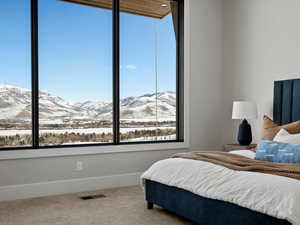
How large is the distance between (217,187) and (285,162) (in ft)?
2.28

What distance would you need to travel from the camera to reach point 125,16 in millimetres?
4746

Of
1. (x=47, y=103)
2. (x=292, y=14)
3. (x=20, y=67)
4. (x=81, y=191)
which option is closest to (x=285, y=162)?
(x=292, y=14)

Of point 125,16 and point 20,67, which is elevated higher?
point 125,16

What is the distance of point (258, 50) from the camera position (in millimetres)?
4719

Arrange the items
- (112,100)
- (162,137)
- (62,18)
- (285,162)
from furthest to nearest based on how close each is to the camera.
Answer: (162,137)
(112,100)
(62,18)
(285,162)

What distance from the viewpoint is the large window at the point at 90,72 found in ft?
13.2

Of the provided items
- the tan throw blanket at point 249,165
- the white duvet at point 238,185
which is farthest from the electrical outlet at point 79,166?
the tan throw blanket at point 249,165

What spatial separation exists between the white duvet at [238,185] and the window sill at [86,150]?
1407 millimetres

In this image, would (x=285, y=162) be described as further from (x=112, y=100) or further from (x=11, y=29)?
(x=11, y=29)

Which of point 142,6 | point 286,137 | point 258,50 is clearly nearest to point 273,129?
point 286,137

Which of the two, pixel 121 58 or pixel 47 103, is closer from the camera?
pixel 47 103

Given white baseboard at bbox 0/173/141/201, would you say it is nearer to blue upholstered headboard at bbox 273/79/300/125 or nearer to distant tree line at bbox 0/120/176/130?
distant tree line at bbox 0/120/176/130

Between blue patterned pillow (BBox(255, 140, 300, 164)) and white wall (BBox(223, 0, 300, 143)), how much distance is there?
1.59 meters

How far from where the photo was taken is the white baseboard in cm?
385
